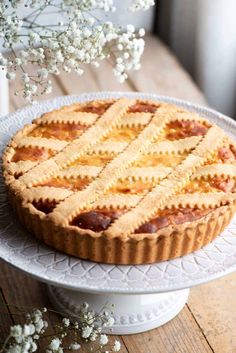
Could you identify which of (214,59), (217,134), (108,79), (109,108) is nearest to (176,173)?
(217,134)

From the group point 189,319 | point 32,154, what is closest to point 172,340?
point 189,319

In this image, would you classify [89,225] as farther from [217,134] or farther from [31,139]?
[217,134]

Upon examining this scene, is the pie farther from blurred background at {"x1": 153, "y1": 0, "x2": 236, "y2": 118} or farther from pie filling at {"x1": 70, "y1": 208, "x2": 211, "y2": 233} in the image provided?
blurred background at {"x1": 153, "y1": 0, "x2": 236, "y2": 118}

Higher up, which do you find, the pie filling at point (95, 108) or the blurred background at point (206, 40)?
the pie filling at point (95, 108)

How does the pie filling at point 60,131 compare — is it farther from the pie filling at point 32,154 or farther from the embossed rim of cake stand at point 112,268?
the embossed rim of cake stand at point 112,268

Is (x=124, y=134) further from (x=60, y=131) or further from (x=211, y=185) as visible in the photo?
→ (x=211, y=185)

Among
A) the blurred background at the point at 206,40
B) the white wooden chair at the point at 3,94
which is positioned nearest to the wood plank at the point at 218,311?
the white wooden chair at the point at 3,94

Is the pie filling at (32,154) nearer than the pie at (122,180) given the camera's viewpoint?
No
